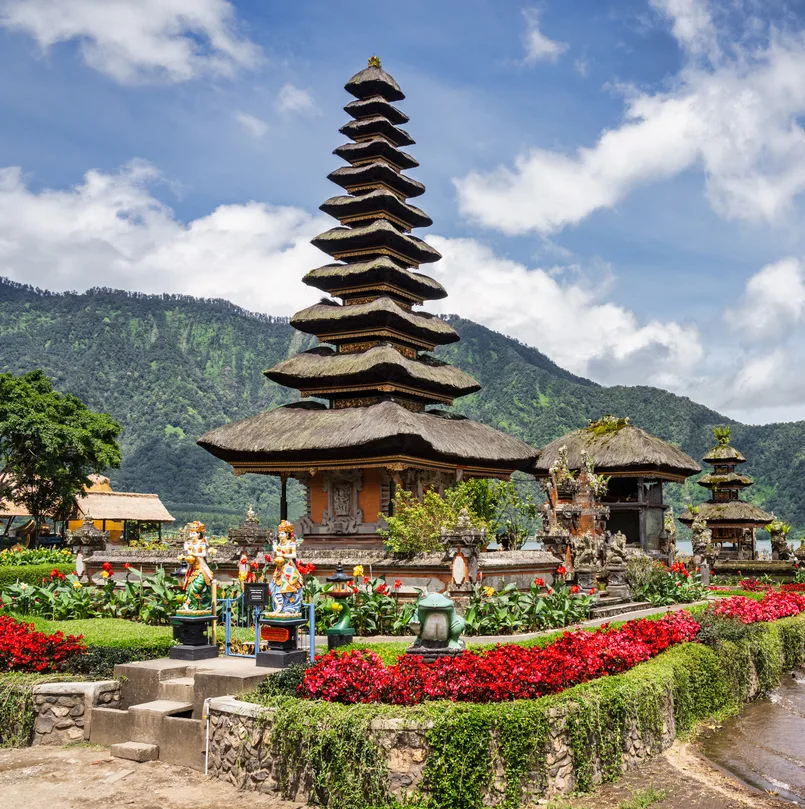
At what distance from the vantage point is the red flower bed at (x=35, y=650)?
12648mm

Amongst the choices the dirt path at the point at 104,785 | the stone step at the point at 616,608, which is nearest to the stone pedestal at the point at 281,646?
the dirt path at the point at 104,785

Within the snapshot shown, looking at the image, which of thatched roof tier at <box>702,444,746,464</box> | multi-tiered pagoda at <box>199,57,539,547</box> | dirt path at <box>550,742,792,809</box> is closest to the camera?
dirt path at <box>550,742,792,809</box>

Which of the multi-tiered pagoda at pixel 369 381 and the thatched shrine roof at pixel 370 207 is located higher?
the thatched shrine roof at pixel 370 207

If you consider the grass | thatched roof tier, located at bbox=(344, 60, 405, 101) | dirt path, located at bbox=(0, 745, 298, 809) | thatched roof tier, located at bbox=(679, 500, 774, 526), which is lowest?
dirt path, located at bbox=(0, 745, 298, 809)

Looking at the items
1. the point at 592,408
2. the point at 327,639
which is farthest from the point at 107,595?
the point at 592,408

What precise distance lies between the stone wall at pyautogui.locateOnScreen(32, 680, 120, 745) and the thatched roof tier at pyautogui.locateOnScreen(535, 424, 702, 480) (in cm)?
2394

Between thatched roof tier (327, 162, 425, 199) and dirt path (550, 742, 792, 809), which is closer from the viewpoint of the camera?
dirt path (550, 742, 792, 809)

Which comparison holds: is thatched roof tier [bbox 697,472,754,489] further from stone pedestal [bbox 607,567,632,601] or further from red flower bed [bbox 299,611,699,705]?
red flower bed [bbox 299,611,699,705]

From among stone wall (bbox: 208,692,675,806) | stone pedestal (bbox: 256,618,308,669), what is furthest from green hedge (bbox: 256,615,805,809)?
stone pedestal (bbox: 256,618,308,669)

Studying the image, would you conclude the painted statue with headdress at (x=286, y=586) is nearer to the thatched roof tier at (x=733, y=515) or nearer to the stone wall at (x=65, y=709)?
the stone wall at (x=65, y=709)

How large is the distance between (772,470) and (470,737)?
87.5m

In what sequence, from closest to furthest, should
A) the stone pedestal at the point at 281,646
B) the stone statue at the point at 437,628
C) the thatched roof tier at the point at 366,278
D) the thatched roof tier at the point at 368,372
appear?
the stone statue at the point at 437,628
the stone pedestal at the point at 281,646
the thatched roof tier at the point at 368,372
the thatched roof tier at the point at 366,278

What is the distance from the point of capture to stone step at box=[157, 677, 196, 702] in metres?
11.7

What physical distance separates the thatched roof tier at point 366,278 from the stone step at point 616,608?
13.9 metres
